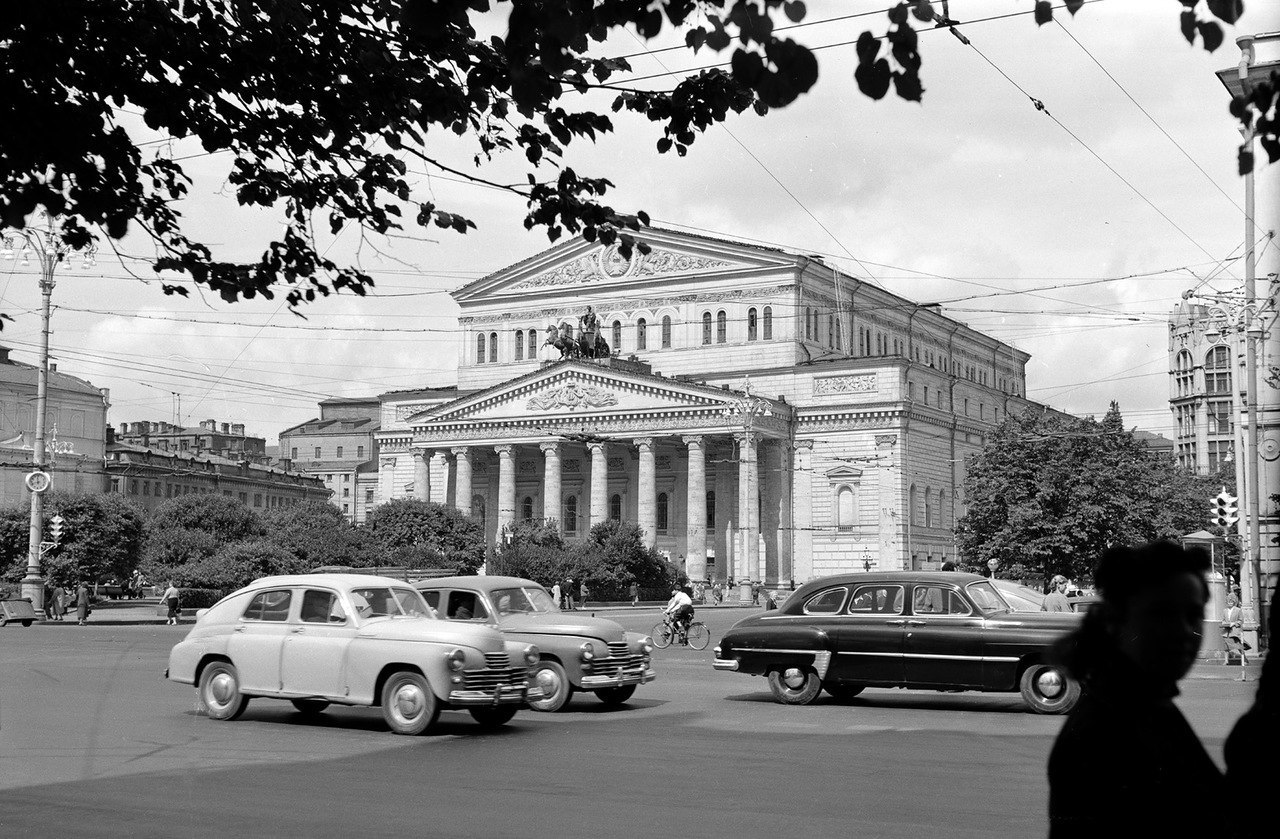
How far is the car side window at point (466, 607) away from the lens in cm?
1897

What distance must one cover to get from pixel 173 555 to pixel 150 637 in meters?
27.5

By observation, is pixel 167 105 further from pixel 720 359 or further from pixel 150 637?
pixel 720 359

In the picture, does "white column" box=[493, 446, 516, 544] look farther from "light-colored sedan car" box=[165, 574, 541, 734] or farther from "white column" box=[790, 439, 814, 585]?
"light-colored sedan car" box=[165, 574, 541, 734]

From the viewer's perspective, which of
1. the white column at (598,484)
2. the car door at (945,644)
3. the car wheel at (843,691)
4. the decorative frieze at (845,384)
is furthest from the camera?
the white column at (598,484)

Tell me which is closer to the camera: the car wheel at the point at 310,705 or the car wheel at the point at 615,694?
the car wheel at the point at 310,705

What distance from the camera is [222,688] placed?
55.1 ft

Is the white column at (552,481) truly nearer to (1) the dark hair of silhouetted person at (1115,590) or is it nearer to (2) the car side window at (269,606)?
(2) the car side window at (269,606)

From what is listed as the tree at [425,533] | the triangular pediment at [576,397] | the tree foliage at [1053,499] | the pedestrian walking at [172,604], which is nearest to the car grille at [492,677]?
the pedestrian walking at [172,604]

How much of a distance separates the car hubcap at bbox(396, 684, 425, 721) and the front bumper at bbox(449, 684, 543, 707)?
0.41 meters

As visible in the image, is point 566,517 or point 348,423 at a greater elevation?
point 348,423

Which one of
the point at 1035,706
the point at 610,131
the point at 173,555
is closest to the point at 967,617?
the point at 1035,706

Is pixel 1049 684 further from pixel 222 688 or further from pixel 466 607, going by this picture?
pixel 222 688

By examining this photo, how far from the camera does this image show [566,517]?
88.8 meters

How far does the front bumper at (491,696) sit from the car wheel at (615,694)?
3013 mm
